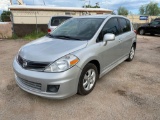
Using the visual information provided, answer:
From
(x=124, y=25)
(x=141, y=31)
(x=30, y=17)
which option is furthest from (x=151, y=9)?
(x=124, y=25)

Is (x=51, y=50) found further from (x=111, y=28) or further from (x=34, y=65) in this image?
(x=111, y=28)

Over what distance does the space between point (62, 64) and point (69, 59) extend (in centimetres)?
15

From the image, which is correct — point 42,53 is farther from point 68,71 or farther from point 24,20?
point 24,20

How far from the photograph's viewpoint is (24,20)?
14008 mm

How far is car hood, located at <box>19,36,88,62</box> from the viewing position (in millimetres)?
2803

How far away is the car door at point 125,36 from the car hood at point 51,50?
5.67ft

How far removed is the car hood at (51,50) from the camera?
2803 millimetres

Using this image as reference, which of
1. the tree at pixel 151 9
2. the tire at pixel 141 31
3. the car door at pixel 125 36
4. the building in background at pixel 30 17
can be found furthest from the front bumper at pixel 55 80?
the tree at pixel 151 9

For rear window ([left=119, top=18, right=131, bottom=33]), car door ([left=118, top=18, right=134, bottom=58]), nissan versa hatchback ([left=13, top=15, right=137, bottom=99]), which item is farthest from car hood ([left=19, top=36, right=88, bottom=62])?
rear window ([left=119, top=18, right=131, bottom=33])

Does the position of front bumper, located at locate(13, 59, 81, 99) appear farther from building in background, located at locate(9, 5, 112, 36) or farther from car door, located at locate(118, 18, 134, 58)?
building in background, located at locate(9, 5, 112, 36)

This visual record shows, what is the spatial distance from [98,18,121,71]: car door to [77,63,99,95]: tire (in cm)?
37

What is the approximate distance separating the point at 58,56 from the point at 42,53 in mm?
326

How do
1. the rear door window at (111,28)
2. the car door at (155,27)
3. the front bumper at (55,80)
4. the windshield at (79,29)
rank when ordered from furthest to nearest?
the car door at (155,27) < the rear door window at (111,28) < the windshield at (79,29) < the front bumper at (55,80)

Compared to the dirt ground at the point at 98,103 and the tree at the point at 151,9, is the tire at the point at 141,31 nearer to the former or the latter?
the dirt ground at the point at 98,103
